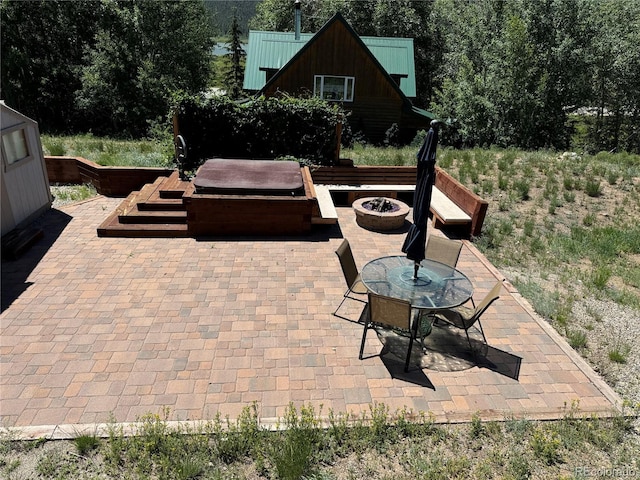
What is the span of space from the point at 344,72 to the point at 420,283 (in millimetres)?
18280

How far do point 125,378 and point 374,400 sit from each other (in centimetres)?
271

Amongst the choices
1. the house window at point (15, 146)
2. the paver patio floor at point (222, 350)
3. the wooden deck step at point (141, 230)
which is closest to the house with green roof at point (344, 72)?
the house window at point (15, 146)

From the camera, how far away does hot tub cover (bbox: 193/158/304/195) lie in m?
8.46

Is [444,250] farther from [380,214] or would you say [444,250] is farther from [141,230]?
[141,230]

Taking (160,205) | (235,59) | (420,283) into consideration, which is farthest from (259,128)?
(235,59)

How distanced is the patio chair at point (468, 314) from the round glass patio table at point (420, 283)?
0.22 meters

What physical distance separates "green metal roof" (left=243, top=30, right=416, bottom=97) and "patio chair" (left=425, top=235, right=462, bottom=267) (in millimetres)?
17295

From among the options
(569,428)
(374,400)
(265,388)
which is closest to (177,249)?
(265,388)

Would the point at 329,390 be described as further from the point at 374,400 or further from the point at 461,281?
the point at 461,281

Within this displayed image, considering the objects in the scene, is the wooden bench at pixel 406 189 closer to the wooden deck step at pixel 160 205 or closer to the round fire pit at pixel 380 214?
the round fire pit at pixel 380 214

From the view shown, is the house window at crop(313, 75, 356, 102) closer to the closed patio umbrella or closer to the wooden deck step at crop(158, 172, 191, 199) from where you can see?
the wooden deck step at crop(158, 172, 191, 199)

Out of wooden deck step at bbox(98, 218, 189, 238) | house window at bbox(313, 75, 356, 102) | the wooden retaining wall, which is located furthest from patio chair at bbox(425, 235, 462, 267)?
house window at bbox(313, 75, 356, 102)

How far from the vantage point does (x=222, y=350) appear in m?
5.23

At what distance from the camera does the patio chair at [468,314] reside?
522 cm
